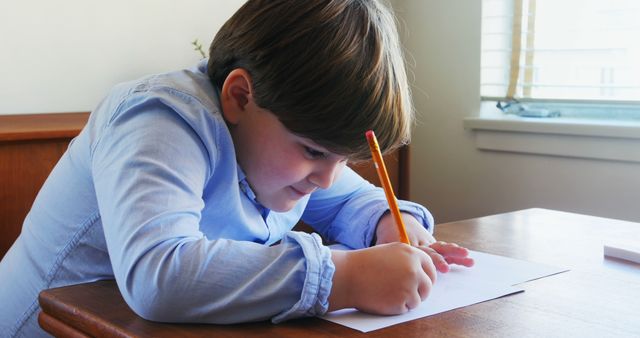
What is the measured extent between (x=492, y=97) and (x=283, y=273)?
2.06 meters

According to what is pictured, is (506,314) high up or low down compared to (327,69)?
down

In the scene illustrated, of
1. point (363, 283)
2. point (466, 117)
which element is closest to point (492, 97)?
point (466, 117)

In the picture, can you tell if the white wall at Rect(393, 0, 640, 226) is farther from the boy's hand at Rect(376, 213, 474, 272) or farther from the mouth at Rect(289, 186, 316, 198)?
the mouth at Rect(289, 186, 316, 198)

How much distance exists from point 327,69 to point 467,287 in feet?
0.98

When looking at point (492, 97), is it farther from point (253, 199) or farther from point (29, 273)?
point (29, 273)

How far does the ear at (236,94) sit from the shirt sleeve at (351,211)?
0.29m

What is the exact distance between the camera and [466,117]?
9.05 ft

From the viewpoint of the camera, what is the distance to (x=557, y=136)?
244cm

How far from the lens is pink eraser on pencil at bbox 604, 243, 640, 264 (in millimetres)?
1019

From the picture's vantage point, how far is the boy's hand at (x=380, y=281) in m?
0.78

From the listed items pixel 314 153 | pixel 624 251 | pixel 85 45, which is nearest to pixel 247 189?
pixel 314 153

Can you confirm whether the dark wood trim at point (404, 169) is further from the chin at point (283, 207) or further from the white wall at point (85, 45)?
the chin at point (283, 207)

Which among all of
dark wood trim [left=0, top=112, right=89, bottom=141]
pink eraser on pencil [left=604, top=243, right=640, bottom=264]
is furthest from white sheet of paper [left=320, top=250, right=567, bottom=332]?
dark wood trim [left=0, top=112, right=89, bottom=141]

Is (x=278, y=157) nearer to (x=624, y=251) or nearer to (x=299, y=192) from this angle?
(x=299, y=192)
